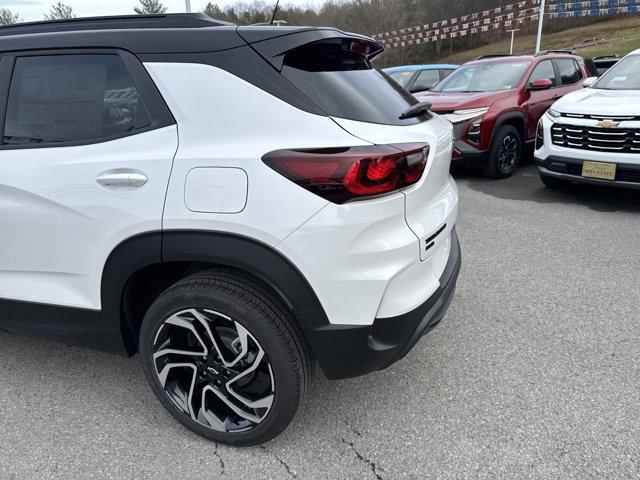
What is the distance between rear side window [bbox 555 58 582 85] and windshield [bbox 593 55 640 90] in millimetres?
1440

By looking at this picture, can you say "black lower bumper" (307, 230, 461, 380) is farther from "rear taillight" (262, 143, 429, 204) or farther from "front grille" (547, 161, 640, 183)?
"front grille" (547, 161, 640, 183)

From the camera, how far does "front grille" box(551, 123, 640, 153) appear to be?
15.7 feet

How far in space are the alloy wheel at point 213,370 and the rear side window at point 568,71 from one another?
7569 mm

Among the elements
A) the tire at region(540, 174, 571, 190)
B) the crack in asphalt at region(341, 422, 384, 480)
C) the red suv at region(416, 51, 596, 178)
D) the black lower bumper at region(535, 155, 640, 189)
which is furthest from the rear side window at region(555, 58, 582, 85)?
the crack in asphalt at region(341, 422, 384, 480)

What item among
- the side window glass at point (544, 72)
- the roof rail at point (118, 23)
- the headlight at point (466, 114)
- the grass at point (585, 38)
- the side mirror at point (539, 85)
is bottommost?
the headlight at point (466, 114)

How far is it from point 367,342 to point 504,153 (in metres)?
5.64

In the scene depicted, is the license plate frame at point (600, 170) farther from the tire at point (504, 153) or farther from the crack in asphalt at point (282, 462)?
the crack in asphalt at point (282, 462)

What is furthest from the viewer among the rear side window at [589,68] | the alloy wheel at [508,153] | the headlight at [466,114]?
the rear side window at [589,68]

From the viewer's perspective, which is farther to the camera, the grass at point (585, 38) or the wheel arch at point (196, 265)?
the grass at point (585, 38)

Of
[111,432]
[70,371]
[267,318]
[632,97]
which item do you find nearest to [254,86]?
[267,318]

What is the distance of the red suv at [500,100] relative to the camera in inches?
253

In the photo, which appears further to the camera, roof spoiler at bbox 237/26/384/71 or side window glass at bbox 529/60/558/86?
side window glass at bbox 529/60/558/86

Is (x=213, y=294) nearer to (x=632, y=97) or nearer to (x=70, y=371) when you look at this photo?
(x=70, y=371)

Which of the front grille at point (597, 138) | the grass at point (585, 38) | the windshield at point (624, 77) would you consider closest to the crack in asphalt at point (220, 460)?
the front grille at point (597, 138)
